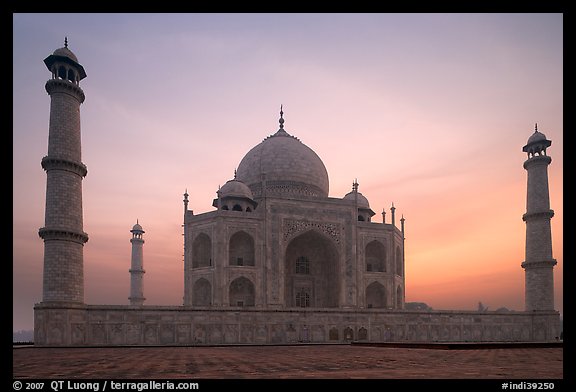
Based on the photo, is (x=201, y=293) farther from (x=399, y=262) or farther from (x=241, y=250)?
(x=399, y=262)

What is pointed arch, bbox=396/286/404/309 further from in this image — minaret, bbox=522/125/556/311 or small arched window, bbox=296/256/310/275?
minaret, bbox=522/125/556/311

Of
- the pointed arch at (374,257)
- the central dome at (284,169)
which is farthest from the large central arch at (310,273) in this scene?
the central dome at (284,169)

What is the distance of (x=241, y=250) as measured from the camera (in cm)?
3416

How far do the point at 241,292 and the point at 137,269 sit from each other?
646 inches

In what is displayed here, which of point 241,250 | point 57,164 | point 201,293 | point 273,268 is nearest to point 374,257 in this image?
point 273,268

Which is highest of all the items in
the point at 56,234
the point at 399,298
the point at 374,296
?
the point at 56,234

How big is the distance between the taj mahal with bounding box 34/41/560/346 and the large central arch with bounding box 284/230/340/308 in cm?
7

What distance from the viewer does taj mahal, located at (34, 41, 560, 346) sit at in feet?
74.7

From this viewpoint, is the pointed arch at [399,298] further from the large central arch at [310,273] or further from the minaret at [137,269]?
the minaret at [137,269]

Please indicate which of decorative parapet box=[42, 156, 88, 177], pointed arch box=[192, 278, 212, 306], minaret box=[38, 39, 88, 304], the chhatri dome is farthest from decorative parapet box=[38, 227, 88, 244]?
pointed arch box=[192, 278, 212, 306]

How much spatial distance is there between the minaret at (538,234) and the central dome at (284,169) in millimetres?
14861
